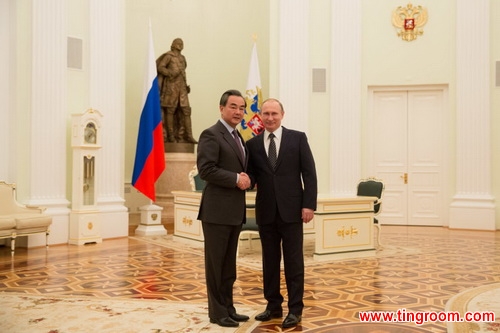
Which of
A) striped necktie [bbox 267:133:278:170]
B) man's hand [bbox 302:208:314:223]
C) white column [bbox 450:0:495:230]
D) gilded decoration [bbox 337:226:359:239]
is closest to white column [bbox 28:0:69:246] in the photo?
gilded decoration [bbox 337:226:359:239]

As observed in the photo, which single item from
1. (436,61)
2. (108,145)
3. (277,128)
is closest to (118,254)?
(108,145)

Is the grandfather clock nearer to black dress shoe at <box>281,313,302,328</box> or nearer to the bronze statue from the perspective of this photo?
the bronze statue

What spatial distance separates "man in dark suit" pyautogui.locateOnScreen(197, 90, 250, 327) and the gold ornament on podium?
8.79 m

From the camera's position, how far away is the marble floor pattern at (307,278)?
16.3 feet

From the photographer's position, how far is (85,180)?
361 inches

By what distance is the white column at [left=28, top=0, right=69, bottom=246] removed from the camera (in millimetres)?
8734

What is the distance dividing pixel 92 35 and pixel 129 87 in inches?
130

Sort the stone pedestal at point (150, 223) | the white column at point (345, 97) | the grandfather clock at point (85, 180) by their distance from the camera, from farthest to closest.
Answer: the white column at point (345, 97)
the stone pedestal at point (150, 223)
the grandfather clock at point (85, 180)

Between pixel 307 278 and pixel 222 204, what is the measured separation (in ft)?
8.24

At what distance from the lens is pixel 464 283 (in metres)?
6.03

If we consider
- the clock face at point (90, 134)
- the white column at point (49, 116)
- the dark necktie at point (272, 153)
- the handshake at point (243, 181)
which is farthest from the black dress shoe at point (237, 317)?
the clock face at point (90, 134)

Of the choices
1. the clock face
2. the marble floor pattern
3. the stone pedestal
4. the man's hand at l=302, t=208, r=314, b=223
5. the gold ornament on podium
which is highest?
the gold ornament on podium

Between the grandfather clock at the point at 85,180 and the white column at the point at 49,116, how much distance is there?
19cm

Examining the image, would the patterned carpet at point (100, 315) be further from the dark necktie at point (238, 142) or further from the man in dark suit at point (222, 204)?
the dark necktie at point (238, 142)
